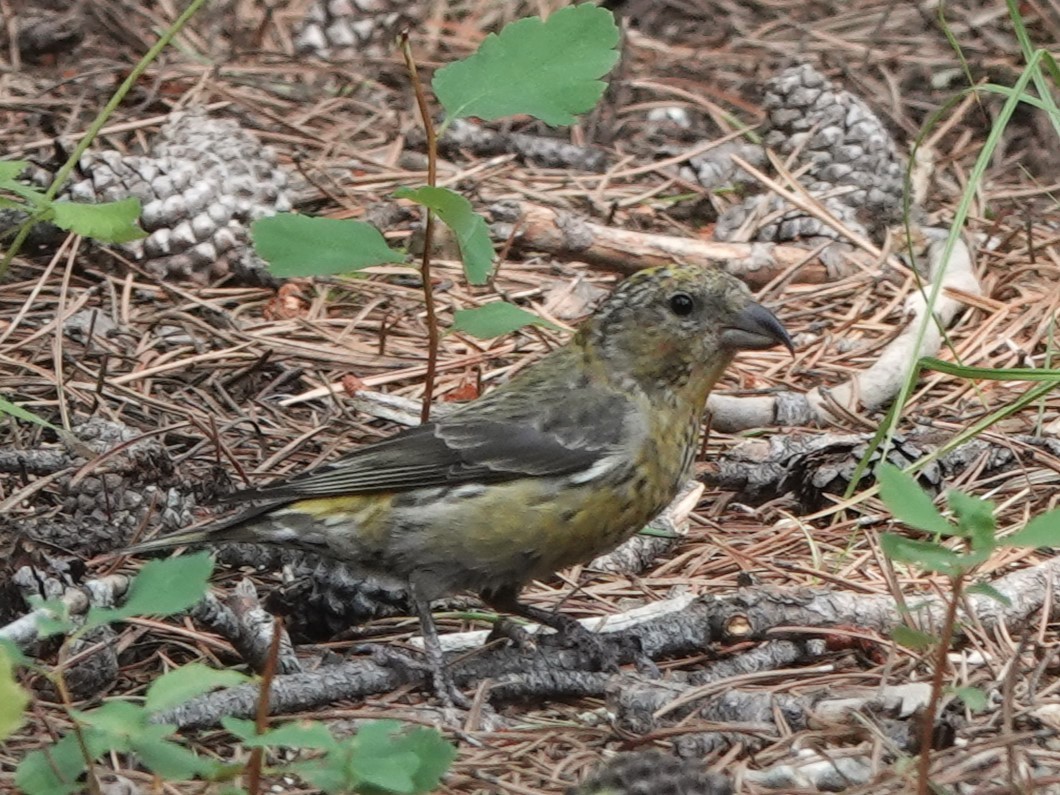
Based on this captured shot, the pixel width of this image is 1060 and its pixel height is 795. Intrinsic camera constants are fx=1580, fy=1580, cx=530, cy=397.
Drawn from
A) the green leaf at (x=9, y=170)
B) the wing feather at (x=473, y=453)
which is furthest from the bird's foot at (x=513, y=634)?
the green leaf at (x=9, y=170)

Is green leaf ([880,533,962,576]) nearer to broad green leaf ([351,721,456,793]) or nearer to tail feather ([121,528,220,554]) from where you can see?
broad green leaf ([351,721,456,793])

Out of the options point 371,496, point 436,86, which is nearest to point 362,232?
point 436,86

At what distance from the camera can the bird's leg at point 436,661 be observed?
3818 millimetres

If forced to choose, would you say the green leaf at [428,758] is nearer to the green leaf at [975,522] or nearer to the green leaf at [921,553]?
the green leaf at [921,553]

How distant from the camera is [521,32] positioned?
4.36 m

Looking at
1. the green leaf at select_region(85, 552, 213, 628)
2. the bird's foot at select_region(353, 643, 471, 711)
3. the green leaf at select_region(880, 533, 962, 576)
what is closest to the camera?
the green leaf at select_region(85, 552, 213, 628)

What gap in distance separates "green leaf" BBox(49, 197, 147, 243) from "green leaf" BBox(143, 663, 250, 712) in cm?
182

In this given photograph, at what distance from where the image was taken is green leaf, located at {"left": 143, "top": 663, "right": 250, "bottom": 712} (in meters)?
2.56

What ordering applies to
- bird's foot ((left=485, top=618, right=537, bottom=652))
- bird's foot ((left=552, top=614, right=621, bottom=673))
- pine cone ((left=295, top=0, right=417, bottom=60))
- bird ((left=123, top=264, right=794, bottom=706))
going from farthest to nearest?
1. pine cone ((left=295, top=0, right=417, bottom=60))
2. bird ((left=123, top=264, right=794, bottom=706))
3. bird's foot ((left=485, top=618, right=537, bottom=652))
4. bird's foot ((left=552, top=614, right=621, bottom=673))

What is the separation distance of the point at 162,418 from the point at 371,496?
1.20 meters

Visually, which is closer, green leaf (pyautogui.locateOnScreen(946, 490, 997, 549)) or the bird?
green leaf (pyautogui.locateOnScreen(946, 490, 997, 549))

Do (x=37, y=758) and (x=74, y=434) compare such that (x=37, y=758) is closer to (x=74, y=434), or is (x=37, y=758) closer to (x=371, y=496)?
(x=371, y=496)

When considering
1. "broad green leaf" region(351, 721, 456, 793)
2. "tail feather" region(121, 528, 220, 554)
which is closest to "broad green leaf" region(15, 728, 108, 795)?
"broad green leaf" region(351, 721, 456, 793)

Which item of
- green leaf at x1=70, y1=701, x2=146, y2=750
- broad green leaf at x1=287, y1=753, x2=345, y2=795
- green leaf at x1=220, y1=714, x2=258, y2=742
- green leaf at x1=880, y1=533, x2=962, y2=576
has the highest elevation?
green leaf at x1=880, y1=533, x2=962, y2=576
